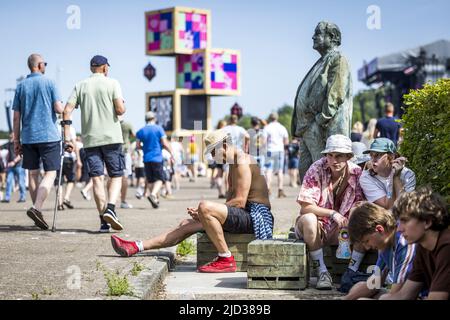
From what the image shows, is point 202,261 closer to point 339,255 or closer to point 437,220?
point 339,255

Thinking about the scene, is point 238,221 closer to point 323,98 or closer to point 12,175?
point 323,98

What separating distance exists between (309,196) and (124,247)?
6.52 feet

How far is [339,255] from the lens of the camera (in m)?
7.86

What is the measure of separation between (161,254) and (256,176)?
48.6 inches

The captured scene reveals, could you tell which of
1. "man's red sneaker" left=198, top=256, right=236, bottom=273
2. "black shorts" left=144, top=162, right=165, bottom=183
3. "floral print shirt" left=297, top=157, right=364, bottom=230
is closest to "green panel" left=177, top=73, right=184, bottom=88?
"black shorts" left=144, top=162, right=165, bottom=183

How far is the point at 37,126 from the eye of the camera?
12.3 meters

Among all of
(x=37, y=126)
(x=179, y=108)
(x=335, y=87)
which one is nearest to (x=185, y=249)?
(x=335, y=87)

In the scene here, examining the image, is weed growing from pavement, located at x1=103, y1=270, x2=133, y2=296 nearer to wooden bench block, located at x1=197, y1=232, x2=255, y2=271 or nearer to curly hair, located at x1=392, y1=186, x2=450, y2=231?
wooden bench block, located at x1=197, y1=232, x2=255, y2=271

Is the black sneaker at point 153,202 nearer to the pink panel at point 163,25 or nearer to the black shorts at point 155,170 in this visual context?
the black shorts at point 155,170

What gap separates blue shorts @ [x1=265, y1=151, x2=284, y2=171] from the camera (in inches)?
857

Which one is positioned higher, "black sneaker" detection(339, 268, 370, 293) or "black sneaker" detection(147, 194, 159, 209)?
"black sneaker" detection(339, 268, 370, 293)

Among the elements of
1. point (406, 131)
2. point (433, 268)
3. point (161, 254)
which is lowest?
point (161, 254)

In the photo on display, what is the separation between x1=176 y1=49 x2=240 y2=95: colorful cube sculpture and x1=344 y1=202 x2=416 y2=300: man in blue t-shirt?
1853 inches
